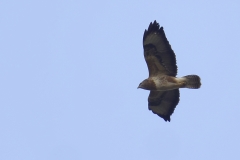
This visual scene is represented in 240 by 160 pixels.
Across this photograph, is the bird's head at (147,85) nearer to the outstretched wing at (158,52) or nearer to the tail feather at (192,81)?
the outstretched wing at (158,52)

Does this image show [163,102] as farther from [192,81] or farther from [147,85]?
[192,81]

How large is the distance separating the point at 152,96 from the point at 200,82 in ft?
5.61

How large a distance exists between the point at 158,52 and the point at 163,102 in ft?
6.32

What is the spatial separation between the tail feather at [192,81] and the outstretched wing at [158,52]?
415mm

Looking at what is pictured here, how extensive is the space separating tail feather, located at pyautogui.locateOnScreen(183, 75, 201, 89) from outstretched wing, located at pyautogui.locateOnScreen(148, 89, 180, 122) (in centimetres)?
77

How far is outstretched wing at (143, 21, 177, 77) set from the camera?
789 inches

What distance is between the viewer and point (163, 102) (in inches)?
844

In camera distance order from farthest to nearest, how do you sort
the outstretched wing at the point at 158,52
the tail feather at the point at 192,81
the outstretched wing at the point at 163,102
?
1. the outstretched wing at the point at 163,102
2. the tail feather at the point at 192,81
3. the outstretched wing at the point at 158,52

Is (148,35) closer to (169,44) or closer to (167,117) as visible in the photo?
(169,44)

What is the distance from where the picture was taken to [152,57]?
66.7ft

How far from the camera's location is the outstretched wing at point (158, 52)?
20.0m

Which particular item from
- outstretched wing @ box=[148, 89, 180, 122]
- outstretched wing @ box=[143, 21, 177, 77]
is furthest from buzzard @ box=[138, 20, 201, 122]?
outstretched wing @ box=[148, 89, 180, 122]

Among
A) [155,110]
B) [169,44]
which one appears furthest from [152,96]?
[169,44]

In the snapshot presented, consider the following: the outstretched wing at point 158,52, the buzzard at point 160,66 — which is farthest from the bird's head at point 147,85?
the outstretched wing at point 158,52
